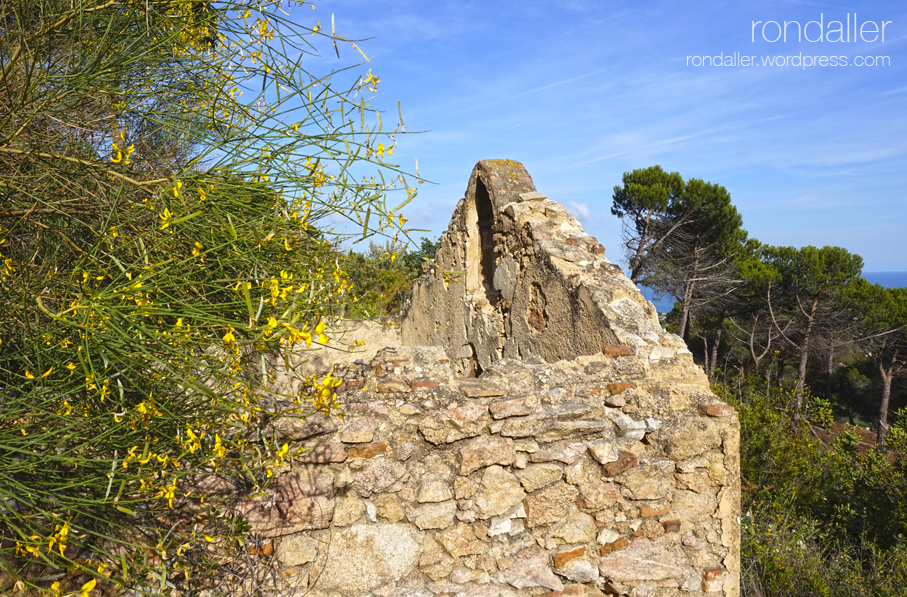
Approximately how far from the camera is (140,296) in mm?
1812

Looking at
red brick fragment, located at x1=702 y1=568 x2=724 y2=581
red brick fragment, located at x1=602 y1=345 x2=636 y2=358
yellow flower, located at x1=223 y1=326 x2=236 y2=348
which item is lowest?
red brick fragment, located at x1=702 y1=568 x2=724 y2=581

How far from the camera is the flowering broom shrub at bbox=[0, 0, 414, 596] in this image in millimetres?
1802

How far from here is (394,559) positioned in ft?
8.91

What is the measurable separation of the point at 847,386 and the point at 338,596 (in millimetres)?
22817

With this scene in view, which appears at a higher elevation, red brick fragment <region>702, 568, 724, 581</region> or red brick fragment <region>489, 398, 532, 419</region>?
red brick fragment <region>489, 398, 532, 419</region>

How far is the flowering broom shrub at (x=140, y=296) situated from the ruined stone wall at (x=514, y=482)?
390 millimetres

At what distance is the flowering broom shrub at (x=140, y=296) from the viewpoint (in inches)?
70.9

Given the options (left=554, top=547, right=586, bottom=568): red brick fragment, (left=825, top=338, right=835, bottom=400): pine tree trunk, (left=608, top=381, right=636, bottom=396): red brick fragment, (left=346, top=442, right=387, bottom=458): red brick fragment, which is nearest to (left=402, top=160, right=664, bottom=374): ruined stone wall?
(left=608, top=381, right=636, bottom=396): red brick fragment

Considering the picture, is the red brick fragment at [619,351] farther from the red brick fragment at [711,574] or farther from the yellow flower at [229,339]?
the yellow flower at [229,339]

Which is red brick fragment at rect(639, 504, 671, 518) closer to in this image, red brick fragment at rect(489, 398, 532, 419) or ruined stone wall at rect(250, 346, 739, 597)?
ruined stone wall at rect(250, 346, 739, 597)

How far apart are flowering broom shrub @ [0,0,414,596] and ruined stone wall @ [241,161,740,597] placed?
0.39 metres

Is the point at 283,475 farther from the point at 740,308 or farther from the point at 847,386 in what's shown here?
the point at 847,386

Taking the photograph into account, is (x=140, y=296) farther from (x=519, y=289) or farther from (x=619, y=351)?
(x=519, y=289)

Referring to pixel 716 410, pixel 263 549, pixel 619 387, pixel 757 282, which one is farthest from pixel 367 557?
A: pixel 757 282
